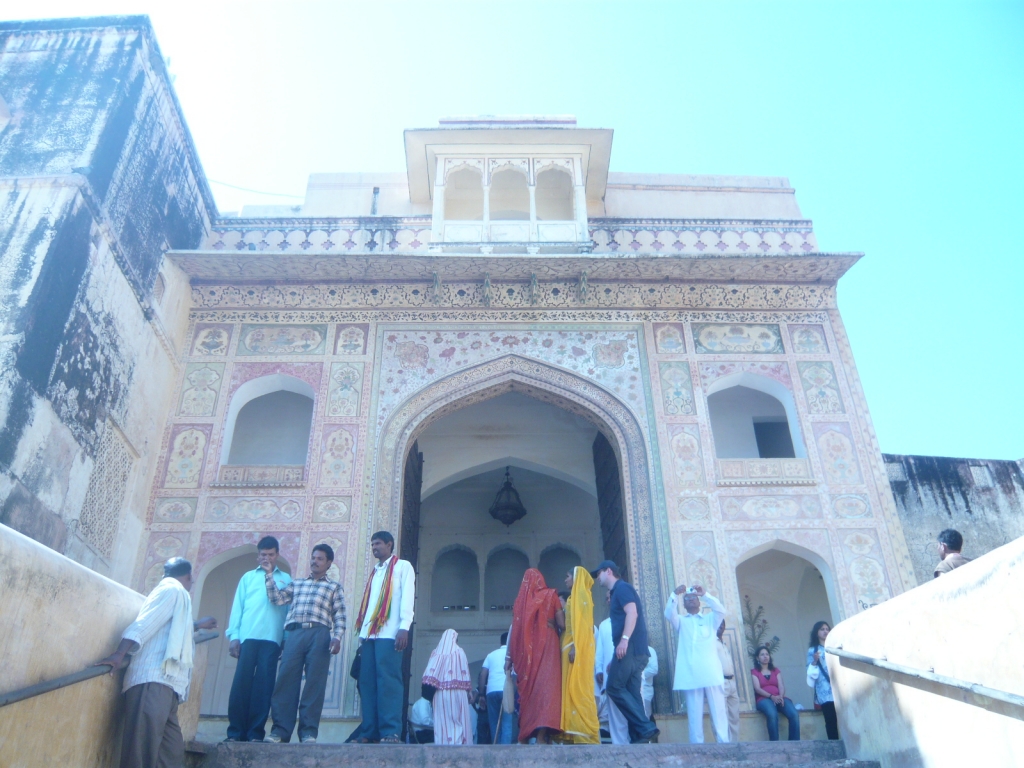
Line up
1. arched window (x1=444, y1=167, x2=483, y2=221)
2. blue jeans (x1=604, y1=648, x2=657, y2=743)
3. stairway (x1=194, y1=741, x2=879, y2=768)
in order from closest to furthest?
stairway (x1=194, y1=741, x2=879, y2=768), blue jeans (x1=604, y1=648, x2=657, y2=743), arched window (x1=444, y1=167, x2=483, y2=221)

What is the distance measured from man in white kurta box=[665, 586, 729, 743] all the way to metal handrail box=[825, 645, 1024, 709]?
1.83m

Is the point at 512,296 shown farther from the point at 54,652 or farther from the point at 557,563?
the point at 54,652

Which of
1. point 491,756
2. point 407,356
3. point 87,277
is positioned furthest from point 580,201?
point 491,756

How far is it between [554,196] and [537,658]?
21.0ft

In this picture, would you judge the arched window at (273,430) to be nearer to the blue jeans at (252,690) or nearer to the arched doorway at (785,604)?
the blue jeans at (252,690)

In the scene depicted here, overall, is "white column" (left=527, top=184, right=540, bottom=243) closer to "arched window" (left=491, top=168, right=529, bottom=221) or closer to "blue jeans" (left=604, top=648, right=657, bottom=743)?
"arched window" (left=491, top=168, right=529, bottom=221)

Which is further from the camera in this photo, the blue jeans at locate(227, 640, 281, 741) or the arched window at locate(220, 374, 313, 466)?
the arched window at locate(220, 374, 313, 466)

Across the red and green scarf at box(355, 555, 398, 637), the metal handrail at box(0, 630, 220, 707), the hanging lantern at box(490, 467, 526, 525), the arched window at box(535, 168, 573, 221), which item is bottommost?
the metal handrail at box(0, 630, 220, 707)

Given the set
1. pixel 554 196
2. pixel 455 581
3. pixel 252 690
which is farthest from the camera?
pixel 455 581

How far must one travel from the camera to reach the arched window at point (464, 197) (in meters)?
10.3

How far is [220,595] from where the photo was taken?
8.90 metres

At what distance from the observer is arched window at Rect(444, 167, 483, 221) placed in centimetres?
1030

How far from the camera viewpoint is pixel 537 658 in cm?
549

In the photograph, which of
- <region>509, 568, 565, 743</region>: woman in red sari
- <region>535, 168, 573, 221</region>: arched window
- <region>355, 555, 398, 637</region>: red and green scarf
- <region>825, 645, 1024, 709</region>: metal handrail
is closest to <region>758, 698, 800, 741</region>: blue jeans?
<region>509, 568, 565, 743</region>: woman in red sari
